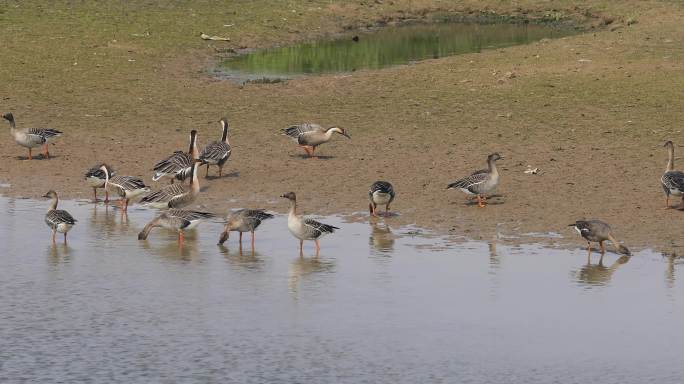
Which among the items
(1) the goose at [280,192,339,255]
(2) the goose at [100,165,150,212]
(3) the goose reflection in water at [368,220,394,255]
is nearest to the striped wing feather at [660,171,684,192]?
(3) the goose reflection in water at [368,220,394,255]

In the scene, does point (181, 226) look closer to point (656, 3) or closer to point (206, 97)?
point (206, 97)

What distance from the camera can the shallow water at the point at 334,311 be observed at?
14492mm

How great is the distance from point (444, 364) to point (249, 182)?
37.4ft

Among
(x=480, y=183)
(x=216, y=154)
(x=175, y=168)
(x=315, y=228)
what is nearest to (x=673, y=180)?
(x=480, y=183)

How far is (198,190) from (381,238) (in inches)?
151

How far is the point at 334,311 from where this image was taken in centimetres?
1669

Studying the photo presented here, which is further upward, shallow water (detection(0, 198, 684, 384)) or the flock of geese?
the flock of geese

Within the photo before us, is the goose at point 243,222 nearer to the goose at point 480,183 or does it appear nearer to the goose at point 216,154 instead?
the goose at point 480,183

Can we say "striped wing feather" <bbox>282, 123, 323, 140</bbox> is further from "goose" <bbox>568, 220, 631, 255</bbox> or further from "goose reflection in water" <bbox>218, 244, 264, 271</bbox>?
"goose" <bbox>568, 220, 631, 255</bbox>

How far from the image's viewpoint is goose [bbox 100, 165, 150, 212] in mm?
23234

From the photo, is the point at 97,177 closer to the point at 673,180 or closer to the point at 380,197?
the point at 380,197

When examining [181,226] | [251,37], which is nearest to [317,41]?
[251,37]

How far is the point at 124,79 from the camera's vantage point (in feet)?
115

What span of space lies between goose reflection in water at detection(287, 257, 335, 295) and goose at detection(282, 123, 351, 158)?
736 cm
